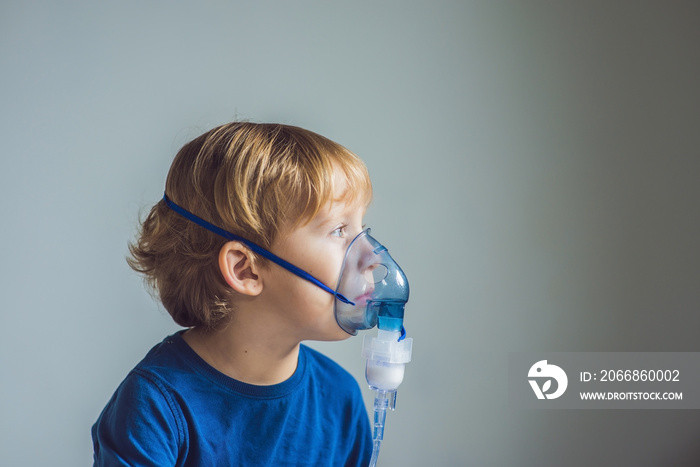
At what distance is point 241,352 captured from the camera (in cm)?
106

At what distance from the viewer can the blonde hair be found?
39.2 inches

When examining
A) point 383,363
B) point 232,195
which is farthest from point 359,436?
point 232,195

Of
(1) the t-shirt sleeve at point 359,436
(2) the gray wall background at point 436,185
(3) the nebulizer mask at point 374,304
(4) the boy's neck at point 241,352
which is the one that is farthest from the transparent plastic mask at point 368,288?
(2) the gray wall background at point 436,185

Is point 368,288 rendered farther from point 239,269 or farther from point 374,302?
point 239,269

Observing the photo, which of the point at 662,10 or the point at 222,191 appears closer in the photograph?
the point at 222,191

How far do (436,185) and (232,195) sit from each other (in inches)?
27.2

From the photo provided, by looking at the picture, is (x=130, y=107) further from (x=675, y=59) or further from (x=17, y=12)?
(x=675, y=59)

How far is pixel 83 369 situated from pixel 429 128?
959 mm

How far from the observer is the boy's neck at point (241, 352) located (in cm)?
106

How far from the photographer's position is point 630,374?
5.25ft

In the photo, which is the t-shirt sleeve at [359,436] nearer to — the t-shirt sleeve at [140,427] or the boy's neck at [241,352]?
the boy's neck at [241,352]

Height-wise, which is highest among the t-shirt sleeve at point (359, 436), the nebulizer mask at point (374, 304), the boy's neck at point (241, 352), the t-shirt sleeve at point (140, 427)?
the nebulizer mask at point (374, 304)

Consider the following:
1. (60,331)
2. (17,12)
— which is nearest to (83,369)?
(60,331)

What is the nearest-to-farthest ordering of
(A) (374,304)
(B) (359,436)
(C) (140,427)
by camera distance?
(C) (140,427), (A) (374,304), (B) (359,436)
